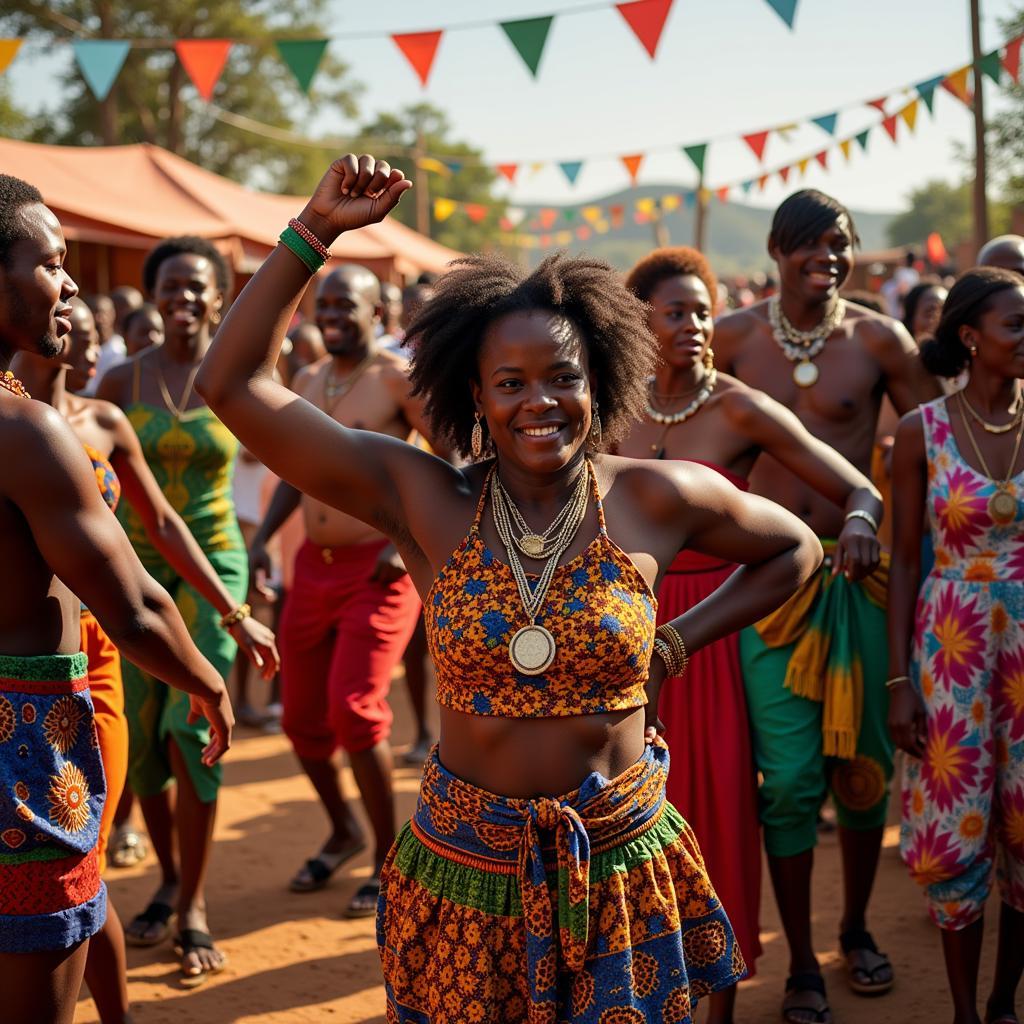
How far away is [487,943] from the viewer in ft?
8.25

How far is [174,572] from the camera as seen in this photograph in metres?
5.04

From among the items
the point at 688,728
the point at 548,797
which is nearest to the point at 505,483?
the point at 548,797

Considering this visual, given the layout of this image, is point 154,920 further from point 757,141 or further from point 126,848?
point 757,141

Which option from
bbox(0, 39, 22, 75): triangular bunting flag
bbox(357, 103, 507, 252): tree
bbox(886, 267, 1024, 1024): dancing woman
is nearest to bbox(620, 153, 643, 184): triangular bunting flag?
bbox(0, 39, 22, 75): triangular bunting flag

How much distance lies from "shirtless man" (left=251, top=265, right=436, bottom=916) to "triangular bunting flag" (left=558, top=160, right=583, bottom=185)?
403 inches

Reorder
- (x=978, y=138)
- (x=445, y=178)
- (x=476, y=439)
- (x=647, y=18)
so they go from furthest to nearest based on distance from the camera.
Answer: (x=445, y=178), (x=978, y=138), (x=647, y=18), (x=476, y=439)

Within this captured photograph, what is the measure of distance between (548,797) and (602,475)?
0.70 meters

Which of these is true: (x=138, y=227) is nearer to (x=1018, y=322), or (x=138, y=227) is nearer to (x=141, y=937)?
(x=141, y=937)

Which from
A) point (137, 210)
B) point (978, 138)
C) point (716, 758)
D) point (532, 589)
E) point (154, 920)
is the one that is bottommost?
point (154, 920)

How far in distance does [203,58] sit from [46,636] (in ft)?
28.1

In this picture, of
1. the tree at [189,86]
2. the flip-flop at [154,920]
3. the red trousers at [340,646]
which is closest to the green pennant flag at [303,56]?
the red trousers at [340,646]

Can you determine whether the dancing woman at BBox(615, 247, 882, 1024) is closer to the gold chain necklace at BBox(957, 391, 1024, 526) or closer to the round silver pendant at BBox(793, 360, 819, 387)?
the gold chain necklace at BBox(957, 391, 1024, 526)

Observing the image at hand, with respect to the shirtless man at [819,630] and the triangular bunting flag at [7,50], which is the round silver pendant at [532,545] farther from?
the triangular bunting flag at [7,50]

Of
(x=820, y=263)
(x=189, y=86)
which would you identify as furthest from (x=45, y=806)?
(x=189, y=86)
